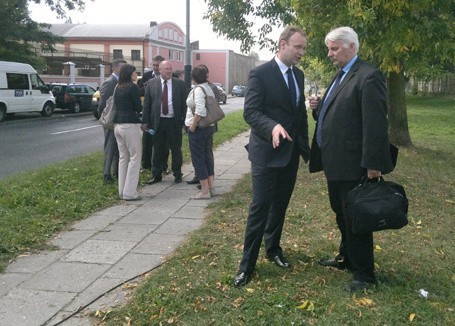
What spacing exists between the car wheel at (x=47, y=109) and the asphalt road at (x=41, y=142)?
1.75 feet

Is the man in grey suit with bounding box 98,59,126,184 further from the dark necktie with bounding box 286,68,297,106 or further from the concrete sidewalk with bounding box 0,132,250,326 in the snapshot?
the dark necktie with bounding box 286,68,297,106

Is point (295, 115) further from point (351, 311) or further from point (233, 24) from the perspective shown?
point (233, 24)

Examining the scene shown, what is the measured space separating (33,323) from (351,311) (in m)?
2.09

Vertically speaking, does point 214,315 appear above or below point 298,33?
below

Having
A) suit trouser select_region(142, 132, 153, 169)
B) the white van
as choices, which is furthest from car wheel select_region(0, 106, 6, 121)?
suit trouser select_region(142, 132, 153, 169)

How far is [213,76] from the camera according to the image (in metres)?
81.8

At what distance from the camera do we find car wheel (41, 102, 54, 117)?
2612 cm

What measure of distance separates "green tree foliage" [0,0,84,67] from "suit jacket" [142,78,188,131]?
19.2 metres

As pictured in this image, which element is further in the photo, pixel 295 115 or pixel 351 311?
pixel 295 115

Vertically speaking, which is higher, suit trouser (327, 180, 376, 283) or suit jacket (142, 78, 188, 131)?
suit jacket (142, 78, 188, 131)

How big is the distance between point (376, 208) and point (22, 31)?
25.2 metres

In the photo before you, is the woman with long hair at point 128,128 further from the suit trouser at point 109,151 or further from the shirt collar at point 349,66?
the shirt collar at point 349,66

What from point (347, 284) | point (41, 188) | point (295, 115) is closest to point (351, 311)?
point (347, 284)

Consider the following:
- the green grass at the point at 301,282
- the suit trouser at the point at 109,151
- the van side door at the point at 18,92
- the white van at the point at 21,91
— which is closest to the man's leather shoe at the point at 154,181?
the suit trouser at the point at 109,151
